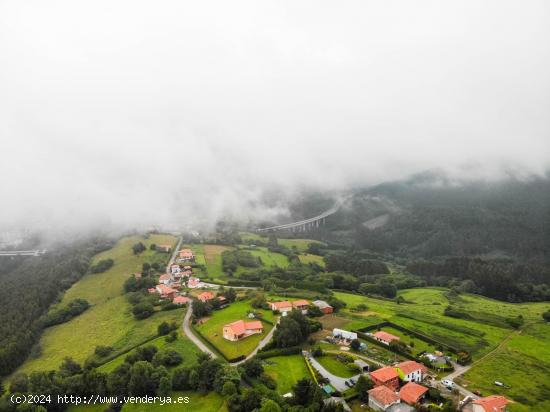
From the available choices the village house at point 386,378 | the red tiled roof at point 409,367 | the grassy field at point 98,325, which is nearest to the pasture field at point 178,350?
the grassy field at point 98,325

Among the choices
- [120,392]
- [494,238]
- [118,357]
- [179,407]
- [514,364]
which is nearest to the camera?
[179,407]

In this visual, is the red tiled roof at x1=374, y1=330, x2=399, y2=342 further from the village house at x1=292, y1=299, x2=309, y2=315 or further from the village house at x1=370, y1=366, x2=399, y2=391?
the village house at x1=292, y1=299, x2=309, y2=315

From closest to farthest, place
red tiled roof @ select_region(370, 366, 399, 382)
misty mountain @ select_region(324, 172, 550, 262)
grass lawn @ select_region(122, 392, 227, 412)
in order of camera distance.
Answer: grass lawn @ select_region(122, 392, 227, 412) → red tiled roof @ select_region(370, 366, 399, 382) → misty mountain @ select_region(324, 172, 550, 262)

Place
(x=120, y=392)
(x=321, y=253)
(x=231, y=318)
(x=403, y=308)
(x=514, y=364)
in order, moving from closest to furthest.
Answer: (x=120, y=392), (x=514, y=364), (x=231, y=318), (x=403, y=308), (x=321, y=253)

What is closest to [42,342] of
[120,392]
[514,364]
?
[120,392]

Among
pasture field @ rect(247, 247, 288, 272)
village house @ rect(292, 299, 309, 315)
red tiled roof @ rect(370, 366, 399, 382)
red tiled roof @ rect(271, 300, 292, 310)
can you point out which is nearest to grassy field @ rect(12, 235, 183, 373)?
red tiled roof @ rect(271, 300, 292, 310)

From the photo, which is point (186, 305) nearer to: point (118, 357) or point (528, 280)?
point (118, 357)
